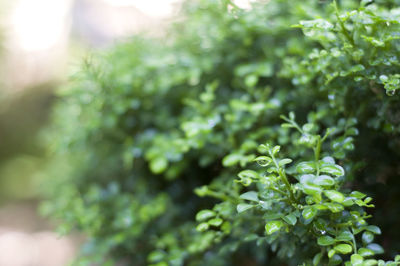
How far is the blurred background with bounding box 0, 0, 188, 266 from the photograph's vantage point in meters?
2.43

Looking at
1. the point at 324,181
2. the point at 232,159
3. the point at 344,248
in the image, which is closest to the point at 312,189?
the point at 324,181

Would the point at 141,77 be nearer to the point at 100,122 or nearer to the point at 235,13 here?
the point at 100,122

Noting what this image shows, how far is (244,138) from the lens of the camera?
1136mm

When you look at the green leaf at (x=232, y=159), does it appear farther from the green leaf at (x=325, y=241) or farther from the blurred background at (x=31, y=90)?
the blurred background at (x=31, y=90)

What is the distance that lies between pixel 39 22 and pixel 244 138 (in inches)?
160

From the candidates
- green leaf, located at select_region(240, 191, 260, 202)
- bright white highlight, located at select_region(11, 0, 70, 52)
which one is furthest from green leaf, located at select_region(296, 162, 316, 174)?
bright white highlight, located at select_region(11, 0, 70, 52)

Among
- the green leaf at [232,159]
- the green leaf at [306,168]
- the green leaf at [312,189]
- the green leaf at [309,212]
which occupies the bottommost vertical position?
the green leaf at [309,212]

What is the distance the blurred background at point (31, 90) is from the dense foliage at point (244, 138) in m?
1.02

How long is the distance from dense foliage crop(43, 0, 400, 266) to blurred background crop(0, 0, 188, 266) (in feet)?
3.34

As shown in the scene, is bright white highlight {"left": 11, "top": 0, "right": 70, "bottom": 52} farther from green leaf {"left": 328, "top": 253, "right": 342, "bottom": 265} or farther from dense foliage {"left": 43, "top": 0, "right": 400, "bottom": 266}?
green leaf {"left": 328, "top": 253, "right": 342, "bottom": 265}

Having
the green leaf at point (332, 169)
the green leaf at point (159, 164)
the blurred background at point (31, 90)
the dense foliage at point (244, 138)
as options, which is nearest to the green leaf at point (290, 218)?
the dense foliage at point (244, 138)

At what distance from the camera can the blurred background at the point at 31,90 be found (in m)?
2.43

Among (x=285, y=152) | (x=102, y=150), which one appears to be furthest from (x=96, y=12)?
(x=285, y=152)

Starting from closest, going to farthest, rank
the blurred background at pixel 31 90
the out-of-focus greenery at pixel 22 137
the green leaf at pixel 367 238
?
the green leaf at pixel 367 238 → the blurred background at pixel 31 90 → the out-of-focus greenery at pixel 22 137
